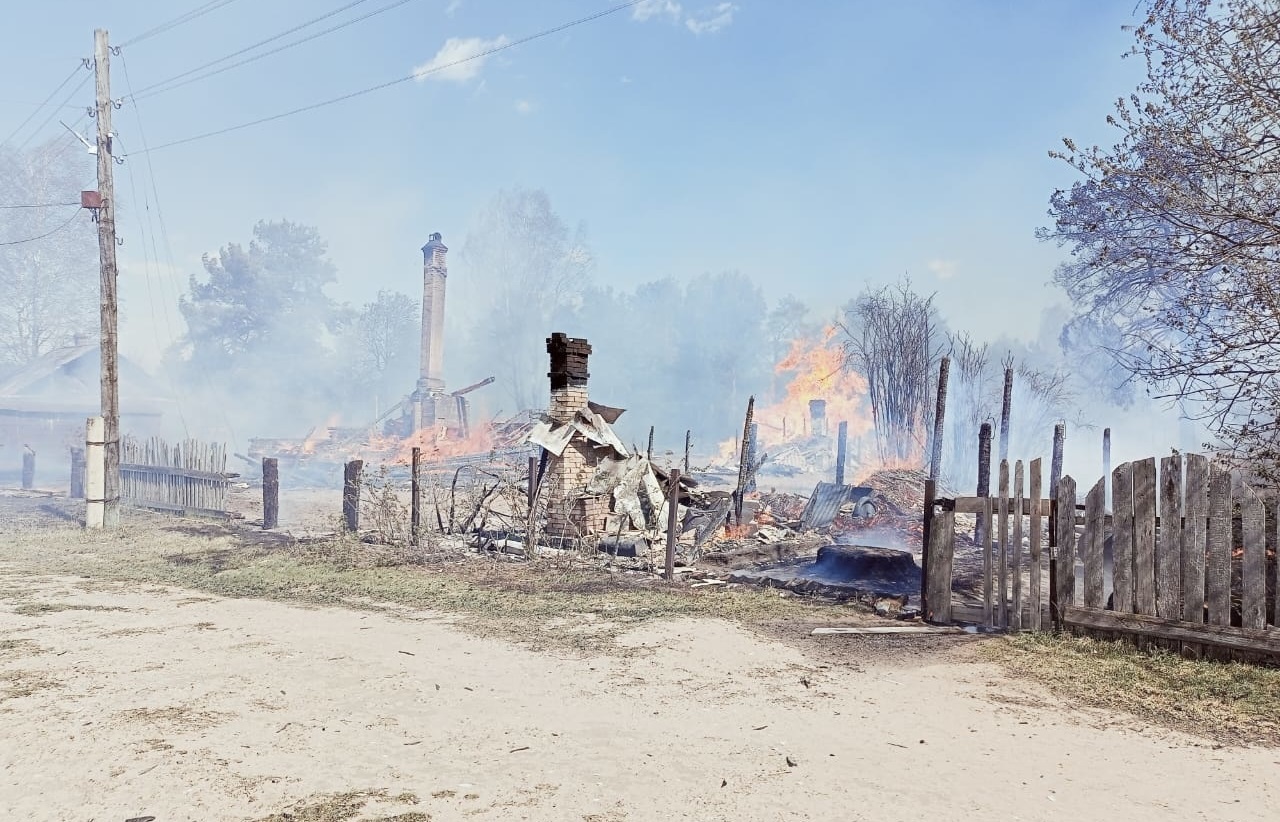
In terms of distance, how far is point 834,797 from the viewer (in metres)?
3.96

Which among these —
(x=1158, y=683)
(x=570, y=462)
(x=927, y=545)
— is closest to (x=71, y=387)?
(x=570, y=462)

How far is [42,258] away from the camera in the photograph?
54688mm

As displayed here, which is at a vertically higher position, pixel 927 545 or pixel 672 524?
pixel 927 545

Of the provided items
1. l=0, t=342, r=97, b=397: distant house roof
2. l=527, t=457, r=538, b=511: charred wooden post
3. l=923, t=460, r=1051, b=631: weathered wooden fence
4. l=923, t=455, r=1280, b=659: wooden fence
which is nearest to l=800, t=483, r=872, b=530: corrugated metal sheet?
l=527, t=457, r=538, b=511: charred wooden post

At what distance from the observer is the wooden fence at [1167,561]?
5.96 metres

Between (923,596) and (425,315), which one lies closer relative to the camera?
(923,596)

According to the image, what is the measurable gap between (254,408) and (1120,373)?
50764mm

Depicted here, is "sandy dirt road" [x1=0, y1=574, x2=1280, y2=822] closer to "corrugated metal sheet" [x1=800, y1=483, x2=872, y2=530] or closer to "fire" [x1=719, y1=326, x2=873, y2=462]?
"corrugated metal sheet" [x1=800, y1=483, x2=872, y2=530]

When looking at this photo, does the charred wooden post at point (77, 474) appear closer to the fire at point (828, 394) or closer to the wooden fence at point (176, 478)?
the wooden fence at point (176, 478)

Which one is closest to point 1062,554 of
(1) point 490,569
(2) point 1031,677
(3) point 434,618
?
(2) point 1031,677

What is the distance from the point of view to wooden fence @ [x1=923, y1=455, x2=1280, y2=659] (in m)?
5.96

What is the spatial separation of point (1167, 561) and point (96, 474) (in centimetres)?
1791

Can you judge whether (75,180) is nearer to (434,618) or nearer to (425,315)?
(425,315)

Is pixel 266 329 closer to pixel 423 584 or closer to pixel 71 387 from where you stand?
pixel 71 387
